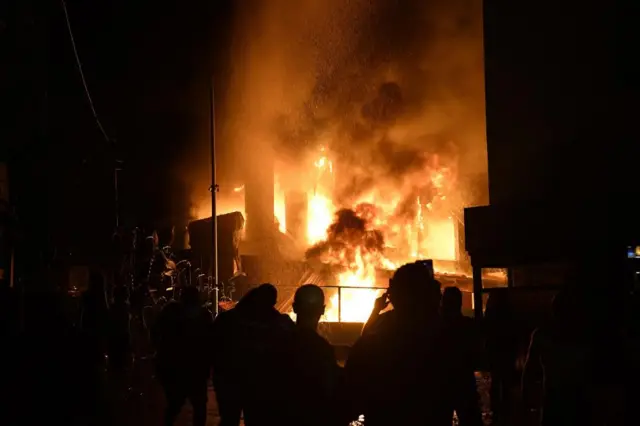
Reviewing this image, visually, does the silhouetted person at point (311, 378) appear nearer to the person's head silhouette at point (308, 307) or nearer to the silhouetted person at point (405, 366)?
the person's head silhouette at point (308, 307)

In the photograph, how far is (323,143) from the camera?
105 ft

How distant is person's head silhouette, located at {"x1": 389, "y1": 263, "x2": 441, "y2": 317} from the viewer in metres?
3.47

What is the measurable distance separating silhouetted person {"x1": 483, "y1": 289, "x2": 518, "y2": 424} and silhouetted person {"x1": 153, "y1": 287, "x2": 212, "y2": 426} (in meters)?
3.78

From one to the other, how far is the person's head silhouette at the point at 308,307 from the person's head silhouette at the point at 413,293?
2.72 ft

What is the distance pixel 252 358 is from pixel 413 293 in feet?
6.21

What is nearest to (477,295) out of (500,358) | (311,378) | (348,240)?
(500,358)

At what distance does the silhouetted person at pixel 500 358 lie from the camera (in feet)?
28.4

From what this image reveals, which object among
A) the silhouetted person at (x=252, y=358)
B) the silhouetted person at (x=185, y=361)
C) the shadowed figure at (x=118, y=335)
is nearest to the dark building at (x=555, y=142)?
the shadowed figure at (x=118, y=335)

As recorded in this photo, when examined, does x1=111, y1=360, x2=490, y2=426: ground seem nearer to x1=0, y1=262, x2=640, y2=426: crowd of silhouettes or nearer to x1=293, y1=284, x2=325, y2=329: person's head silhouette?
x1=0, y1=262, x2=640, y2=426: crowd of silhouettes

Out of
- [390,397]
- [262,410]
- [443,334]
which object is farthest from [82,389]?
[443,334]

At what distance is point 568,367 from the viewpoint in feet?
16.5

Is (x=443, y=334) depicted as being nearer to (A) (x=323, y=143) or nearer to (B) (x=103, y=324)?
(B) (x=103, y=324)

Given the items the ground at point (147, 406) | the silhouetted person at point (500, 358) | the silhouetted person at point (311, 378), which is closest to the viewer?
the silhouetted person at point (311, 378)

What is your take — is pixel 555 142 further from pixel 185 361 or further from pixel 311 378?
pixel 311 378
